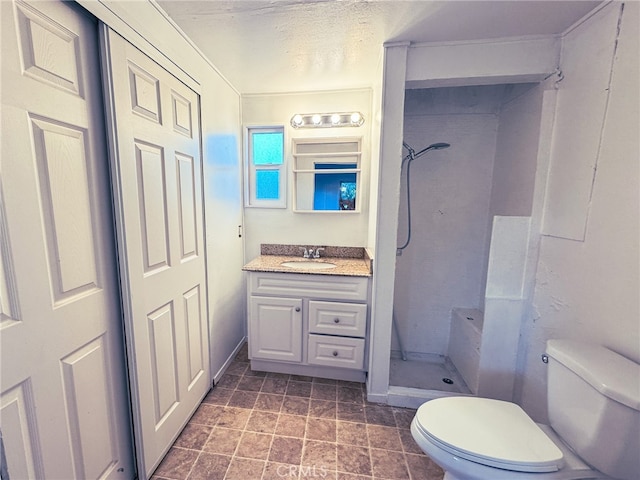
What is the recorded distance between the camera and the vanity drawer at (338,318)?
1790mm

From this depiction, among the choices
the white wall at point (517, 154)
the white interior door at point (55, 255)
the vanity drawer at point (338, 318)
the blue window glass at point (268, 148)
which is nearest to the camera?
A: the white interior door at point (55, 255)

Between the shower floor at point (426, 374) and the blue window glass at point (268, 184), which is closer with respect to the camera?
the shower floor at point (426, 374)

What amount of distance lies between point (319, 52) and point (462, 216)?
1466mm

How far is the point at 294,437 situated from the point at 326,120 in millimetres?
2097

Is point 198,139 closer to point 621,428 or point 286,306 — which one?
point 286,306

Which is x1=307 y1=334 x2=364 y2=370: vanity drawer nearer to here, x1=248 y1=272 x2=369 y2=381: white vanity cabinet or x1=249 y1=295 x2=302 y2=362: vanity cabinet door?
x1=248 y1=272 x2=369 y2=381: white vanity cabinet

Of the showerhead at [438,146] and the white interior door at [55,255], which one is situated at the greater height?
the showerhead at [438,146]

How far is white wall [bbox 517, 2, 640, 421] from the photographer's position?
0.97 metres

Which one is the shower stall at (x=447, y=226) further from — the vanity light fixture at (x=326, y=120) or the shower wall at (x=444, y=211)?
the vanity light fixture at (x=326, y=120)

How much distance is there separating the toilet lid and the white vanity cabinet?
0.74 meters

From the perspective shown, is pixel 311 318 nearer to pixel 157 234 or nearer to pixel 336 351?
pixel 336 351

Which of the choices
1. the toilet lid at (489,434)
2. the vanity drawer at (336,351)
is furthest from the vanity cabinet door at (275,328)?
the toilet lid at (489,434)

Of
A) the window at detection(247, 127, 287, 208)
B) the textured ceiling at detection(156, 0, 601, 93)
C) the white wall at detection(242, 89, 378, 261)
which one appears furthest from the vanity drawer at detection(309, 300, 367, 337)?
the textured ceiling at detection(156, 0, 601, 93)

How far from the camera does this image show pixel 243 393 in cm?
177
